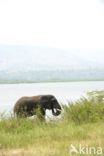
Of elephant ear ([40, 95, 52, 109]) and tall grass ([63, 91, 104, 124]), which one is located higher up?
elephant ear ([40, 95, 52, 109])

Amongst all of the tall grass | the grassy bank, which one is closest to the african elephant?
the grassy bank

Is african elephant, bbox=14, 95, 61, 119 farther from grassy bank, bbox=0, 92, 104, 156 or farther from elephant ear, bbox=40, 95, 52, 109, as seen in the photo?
grassy bank, bbox=0, 92, 104, 156

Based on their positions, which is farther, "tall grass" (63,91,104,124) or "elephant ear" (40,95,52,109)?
"elephant ear" (40,95,52,109)

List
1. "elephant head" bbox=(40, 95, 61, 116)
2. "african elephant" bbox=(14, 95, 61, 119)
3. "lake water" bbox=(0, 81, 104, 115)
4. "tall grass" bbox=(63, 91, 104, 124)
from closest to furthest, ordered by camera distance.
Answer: "tall grass" bbox=(63, 91, 104, 124) → "african elephant" bbox=(14, 95, 61, 119) → "elephant head" bbox=(40, 95, 61, 116) → "lake water" bbox=(0, 81, 104, 115)

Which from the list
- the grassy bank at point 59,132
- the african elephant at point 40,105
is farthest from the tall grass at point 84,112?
the african elephant at point 40,105

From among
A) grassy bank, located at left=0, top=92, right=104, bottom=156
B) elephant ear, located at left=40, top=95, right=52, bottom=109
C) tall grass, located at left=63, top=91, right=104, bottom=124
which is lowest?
grassy bank, located at left=0, top=92, right=104, bottom=156

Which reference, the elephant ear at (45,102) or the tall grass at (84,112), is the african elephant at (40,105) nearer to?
the elephant ear at (45,102)

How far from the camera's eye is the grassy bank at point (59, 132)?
1110cm

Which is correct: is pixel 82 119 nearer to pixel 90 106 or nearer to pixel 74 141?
pixel 90 106

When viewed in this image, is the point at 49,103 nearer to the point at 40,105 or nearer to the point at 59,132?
the point at 40,105

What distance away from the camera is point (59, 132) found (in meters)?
13.0

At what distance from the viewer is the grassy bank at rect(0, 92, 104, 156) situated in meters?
11.1

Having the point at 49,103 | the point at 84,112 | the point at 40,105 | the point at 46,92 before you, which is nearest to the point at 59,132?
the point at 84,112

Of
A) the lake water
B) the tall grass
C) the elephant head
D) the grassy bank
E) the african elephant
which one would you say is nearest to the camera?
the grassy bank
